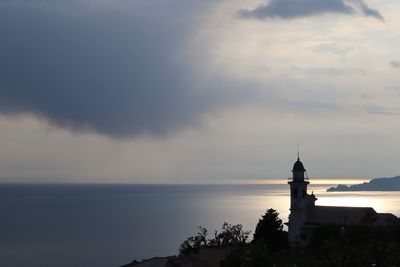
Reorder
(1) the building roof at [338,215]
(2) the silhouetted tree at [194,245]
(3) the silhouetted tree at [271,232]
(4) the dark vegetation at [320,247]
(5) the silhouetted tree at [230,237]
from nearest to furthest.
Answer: (4) the dark vegetation at [320,247]
(3) the silhouetted tree at [271,232]
(1) the building roof at [338,215]
(5) the silhouetted tree at [230,237]
(2) the silhouetted tree at [194,245]

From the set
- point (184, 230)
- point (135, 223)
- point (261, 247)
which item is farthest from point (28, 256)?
point (261, 247)

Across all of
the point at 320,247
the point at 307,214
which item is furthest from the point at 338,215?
the point at 320,247

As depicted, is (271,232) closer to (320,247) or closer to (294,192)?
(294,192)

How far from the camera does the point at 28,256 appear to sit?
116 meters

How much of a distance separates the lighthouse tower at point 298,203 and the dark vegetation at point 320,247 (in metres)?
1.27

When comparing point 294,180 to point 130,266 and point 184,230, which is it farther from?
point 184,230

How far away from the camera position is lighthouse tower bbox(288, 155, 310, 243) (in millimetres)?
69919

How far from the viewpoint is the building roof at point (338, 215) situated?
65938 mm

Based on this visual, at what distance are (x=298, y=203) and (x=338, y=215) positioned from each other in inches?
191

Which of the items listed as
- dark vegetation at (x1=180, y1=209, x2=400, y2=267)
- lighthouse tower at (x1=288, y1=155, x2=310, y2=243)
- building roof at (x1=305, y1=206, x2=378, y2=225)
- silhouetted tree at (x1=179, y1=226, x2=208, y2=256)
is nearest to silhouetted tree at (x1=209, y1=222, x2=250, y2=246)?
dark vegetation at (x1=180, y1=209, x2=400, y2=267)

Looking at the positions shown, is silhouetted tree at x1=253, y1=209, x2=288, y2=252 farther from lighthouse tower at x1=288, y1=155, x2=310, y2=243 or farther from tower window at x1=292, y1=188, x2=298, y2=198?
tower window at x1=292, y1=188, x2=298, y2=198

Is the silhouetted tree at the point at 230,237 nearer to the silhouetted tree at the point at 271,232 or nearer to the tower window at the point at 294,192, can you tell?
the silhouetted tree at the point at 271,232

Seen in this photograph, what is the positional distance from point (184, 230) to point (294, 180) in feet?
336

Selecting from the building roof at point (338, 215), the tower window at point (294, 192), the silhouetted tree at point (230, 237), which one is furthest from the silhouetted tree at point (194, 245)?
the building roof at point (338, 215)
